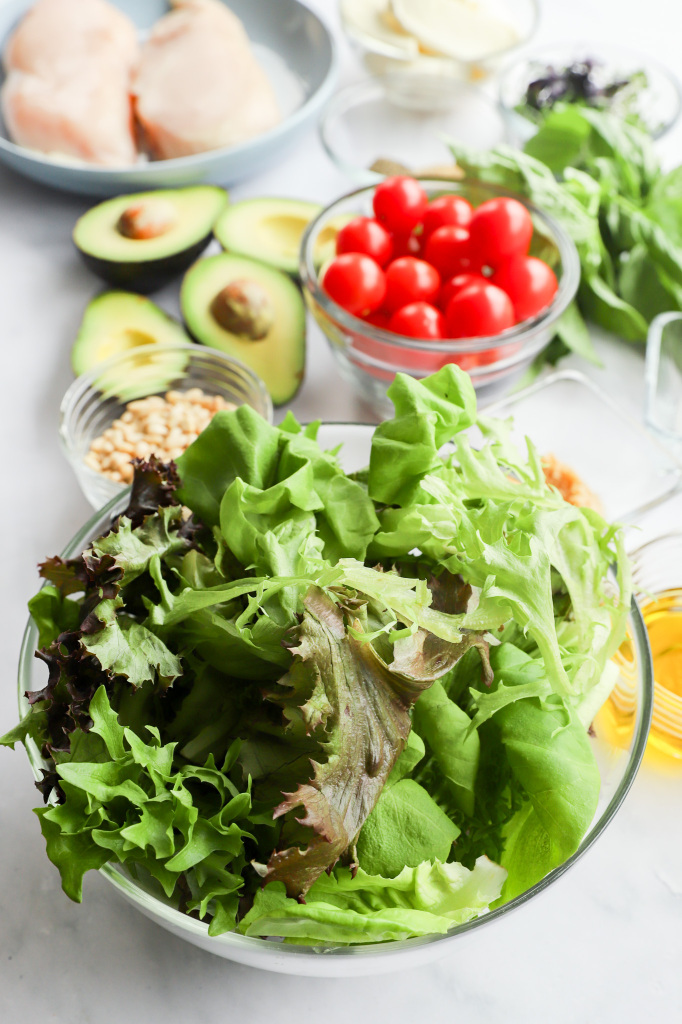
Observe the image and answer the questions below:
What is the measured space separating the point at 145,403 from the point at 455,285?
14.1 inches

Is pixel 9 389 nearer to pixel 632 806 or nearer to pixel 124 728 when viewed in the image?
pixel 124 728

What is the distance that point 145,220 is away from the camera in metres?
1.05

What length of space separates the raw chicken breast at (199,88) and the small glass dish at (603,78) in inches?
13.5

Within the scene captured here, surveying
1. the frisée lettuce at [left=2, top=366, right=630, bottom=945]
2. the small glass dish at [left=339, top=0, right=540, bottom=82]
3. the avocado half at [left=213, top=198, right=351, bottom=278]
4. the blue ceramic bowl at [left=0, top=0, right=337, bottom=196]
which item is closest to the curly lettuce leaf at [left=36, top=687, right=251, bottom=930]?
the frisée lettuce at [left=2, top=366, right=630, bottom=945]

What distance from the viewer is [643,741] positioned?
566mm

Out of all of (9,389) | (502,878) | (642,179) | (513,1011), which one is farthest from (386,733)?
(642,179)

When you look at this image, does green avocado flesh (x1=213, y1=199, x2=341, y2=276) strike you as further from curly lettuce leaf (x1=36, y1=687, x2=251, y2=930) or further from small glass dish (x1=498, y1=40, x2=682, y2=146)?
curly lettuce leaf (x1=36, y1=687, x2=251, y2=930)

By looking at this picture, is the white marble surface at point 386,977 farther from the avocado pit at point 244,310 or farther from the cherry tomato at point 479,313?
the cherry tomato at point 479,313

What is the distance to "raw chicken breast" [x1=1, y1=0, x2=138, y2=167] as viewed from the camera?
1178 millimetres

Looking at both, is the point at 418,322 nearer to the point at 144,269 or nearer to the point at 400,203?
the point at 400,203

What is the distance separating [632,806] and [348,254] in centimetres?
63

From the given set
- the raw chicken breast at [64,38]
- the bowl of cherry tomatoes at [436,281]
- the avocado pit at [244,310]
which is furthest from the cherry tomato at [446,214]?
the raw chicken breast at [64,38]

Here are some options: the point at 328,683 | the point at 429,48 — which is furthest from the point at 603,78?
the point at 328,683

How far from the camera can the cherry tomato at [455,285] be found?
952mm
